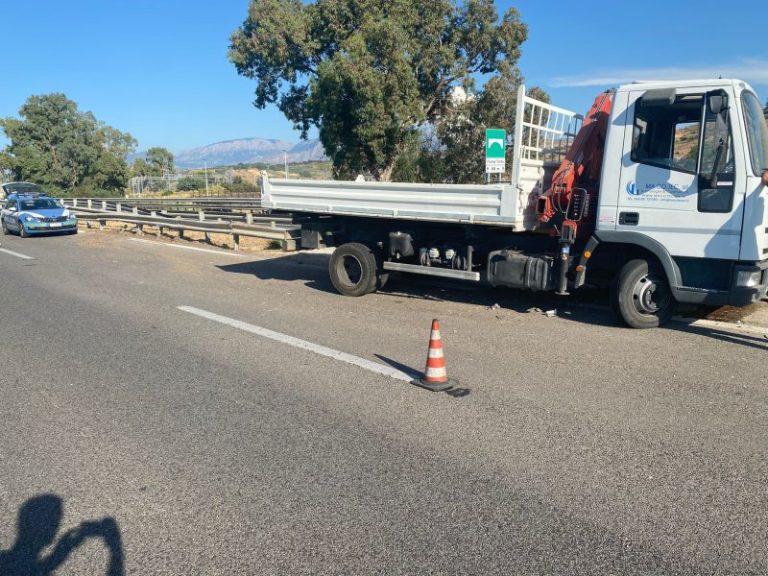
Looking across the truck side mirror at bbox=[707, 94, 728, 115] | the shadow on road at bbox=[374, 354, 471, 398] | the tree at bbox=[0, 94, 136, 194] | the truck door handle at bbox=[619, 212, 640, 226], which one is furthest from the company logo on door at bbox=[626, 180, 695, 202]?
the tree at bbox=[0, 94, 136, 194]

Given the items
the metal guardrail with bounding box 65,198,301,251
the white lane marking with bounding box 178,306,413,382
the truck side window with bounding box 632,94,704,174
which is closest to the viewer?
the white lane marking with bounding box 178,306,413,382

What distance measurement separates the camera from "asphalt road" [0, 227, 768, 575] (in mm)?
3096

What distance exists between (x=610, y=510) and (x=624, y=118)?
5.17 meters

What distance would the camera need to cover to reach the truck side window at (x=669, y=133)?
264 inches

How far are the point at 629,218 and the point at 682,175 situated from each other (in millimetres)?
730

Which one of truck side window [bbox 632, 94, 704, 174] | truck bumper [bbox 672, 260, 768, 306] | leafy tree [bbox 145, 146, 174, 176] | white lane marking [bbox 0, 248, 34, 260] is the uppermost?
leafy tree [bbox 145, 146, 174, 176]

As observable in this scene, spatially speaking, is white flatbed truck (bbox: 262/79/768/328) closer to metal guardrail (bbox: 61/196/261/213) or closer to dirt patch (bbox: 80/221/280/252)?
dirt patch (bbox: 80/221/280/252)

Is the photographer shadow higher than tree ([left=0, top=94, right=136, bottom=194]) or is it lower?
lower

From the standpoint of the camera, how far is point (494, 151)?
395 inches

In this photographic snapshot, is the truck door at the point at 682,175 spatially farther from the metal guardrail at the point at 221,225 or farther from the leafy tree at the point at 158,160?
the leafy tree at the point at 158,160

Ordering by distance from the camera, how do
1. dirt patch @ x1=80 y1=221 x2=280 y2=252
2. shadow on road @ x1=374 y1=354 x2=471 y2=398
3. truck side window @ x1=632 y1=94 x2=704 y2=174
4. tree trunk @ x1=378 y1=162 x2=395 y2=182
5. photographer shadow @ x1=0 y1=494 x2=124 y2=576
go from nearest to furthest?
photographer shadow @ x1=0 y1=494 x2=124 y2=576, shadow on road @ x1=374 y1=354 x2=471 y2=398, truck side window @ x1=632 y1=94 x2=704 y2=174, dirt patch @ x1=80 y1=221 x2=280 y2=252, tree trunk @ x1=378 y1=162 x2=395 y2=182

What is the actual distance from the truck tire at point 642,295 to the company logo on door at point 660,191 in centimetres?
76

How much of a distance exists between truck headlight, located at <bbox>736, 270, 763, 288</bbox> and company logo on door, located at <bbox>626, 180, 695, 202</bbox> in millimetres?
1005

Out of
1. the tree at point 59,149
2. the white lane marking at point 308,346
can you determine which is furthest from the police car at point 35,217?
the tree at point 59,149
